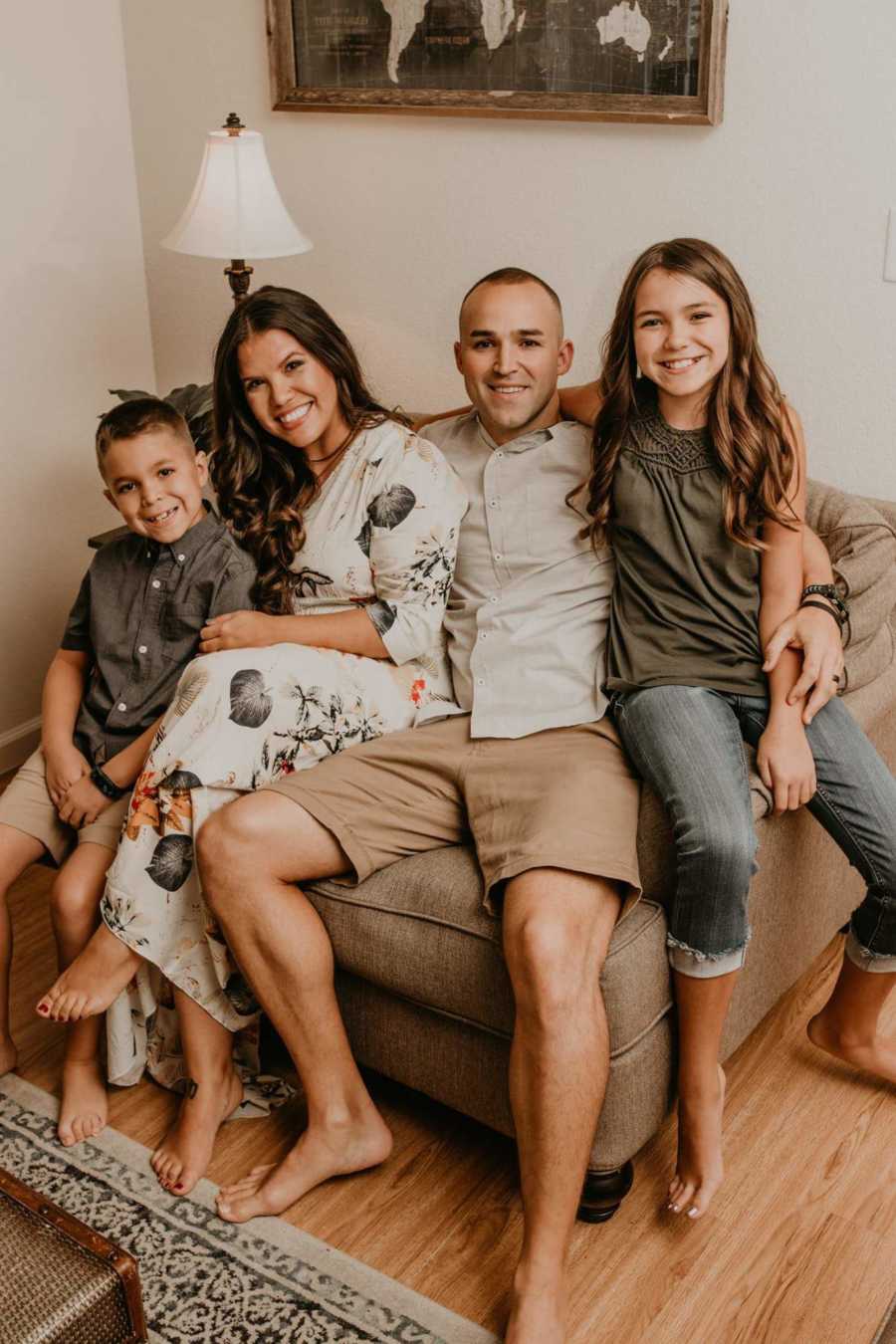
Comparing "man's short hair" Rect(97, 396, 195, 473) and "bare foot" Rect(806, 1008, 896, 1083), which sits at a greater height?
"man's short hair" Rect(97, 396, 195, 473)

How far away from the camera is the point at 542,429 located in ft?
6.77

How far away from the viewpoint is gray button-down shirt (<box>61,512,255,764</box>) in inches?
81.5

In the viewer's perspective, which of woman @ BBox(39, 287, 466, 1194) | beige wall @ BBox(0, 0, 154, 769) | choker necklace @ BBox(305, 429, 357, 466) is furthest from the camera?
beige wall @ BBox(0, 0, 154, 769)

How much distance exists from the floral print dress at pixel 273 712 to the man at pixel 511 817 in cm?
6

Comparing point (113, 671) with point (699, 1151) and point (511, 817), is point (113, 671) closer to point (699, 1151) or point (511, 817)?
point (511, 817)

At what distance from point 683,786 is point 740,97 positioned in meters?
1.31

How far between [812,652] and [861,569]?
293 mm

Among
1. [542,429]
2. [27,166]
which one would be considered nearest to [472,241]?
[542,429]

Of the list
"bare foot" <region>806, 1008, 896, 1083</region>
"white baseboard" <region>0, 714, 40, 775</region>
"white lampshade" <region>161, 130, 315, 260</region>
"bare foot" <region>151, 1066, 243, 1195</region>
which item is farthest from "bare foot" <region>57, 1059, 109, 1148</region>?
"white lampshade" <region>161, 130, 315, 260</region>

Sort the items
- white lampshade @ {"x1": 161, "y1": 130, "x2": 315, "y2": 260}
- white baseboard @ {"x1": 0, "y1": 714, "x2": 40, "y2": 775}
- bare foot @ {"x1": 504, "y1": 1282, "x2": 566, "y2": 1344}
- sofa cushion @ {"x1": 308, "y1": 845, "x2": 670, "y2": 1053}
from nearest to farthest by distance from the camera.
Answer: bare foot @ {"x1": 504, "y1": 1282, "x2": 566, "y2": 1344}
sofa cushion @ {"x1": 308, "y1": 845, "x2": 670, "y2": 1053}
white lampshade @ {"x1": 161, "y1": 130, "x2": 315, "y2": 260}
white baseboard @ {"x1": 0, "y1": 714, "x2": 40, "y2": 775}

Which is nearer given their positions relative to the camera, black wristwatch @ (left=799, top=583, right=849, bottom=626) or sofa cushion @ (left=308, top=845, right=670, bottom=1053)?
sofa cushion @ (left=308, top=845, right=670, bottom=1053)

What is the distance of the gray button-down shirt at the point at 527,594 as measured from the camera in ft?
6.37

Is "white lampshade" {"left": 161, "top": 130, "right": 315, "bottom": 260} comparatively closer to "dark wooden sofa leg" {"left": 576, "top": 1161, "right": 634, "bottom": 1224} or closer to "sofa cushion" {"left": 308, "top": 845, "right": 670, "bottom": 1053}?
"sofa cushion" {"left": 308, "top": 845, "right": 670, "bottom": 1053}

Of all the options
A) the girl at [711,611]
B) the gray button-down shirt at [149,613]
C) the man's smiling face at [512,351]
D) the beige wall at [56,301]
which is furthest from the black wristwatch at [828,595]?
the beige wall at [56,301]
